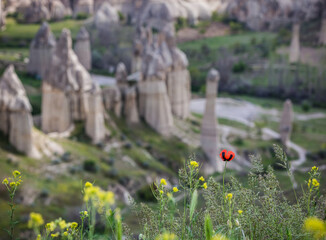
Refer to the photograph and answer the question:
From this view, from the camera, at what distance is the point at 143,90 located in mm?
30188

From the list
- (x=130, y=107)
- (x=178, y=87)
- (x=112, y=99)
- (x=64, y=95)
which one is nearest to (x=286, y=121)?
(x=178, y=87)

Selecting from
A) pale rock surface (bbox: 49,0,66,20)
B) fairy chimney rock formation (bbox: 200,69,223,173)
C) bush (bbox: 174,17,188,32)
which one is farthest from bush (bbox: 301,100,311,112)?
pale rock surface (bbox: 49,0,66,20)

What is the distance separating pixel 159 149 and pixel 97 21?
35.5 metres

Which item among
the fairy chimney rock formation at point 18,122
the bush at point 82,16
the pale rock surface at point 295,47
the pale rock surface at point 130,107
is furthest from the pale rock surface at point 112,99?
the pale rock surface at point 295,47

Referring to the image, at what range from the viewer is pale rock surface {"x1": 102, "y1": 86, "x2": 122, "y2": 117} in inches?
1097

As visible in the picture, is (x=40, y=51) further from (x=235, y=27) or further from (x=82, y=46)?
(x=235, y=27)

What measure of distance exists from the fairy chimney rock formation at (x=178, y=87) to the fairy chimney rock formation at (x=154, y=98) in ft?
11.5

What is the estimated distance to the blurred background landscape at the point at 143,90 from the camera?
20.9m

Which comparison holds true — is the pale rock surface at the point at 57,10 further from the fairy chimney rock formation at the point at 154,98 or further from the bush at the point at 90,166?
the bush at the point at 90,166

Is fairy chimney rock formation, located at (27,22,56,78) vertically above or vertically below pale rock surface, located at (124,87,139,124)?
above

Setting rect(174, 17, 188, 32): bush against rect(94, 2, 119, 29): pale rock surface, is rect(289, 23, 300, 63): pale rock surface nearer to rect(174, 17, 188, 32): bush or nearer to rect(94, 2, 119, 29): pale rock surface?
rect(174, 17, 188, 32): bush

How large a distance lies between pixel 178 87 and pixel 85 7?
32.1 meters

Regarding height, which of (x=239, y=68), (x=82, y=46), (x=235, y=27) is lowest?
(x=239, y=68)

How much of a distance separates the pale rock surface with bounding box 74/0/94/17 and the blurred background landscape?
20cm
